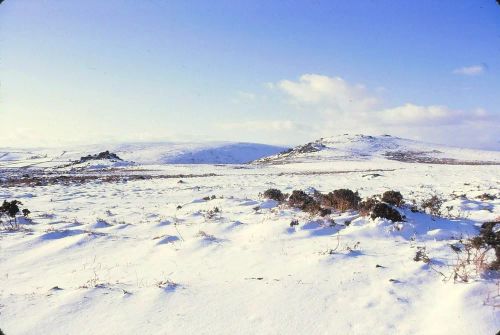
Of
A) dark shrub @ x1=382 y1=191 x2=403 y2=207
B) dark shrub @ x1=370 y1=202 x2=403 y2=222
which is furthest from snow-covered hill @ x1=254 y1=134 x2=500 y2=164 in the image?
dark shrub @ x1=370 y1=202 x2=403 y2=222

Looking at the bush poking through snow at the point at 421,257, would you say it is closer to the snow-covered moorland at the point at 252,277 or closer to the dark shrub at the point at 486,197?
the snow-covered moorland at the point at 252,277

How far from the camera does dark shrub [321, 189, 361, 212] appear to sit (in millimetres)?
10523

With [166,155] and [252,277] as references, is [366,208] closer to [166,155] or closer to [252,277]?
[252,277]

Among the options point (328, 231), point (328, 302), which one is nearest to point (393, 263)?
point (328, 302)

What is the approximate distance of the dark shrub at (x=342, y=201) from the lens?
34.5ft

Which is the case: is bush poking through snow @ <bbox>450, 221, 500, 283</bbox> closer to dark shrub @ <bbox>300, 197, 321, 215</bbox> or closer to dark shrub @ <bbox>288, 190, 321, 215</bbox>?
dark shrub @ <bbox>300, 197, 321, 215</bbox>

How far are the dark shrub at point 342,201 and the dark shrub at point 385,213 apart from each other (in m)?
1.58

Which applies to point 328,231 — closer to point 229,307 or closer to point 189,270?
point 189,270

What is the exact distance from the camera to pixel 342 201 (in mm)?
10727

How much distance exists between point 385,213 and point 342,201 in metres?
2.05

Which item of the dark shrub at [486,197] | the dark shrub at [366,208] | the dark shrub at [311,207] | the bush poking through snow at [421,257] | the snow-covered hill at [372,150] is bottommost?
the bush poking through snow at [421,257]

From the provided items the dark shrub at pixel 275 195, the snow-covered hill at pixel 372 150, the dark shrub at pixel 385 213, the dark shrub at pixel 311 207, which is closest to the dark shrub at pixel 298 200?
the dark shrub at pixel 311 207

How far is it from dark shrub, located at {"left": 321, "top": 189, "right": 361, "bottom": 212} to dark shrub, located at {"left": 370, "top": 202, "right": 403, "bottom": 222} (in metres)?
1.58

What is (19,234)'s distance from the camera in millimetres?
9398
